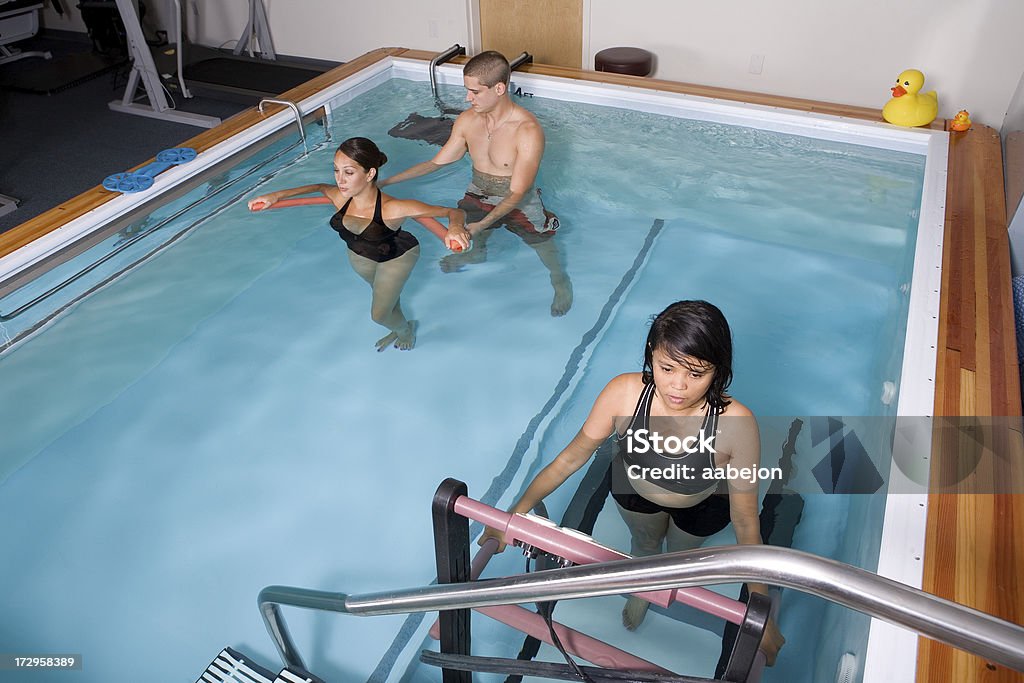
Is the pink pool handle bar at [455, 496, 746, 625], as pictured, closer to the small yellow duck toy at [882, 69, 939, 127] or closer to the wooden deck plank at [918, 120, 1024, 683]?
the wooden deck plank at [918, 120, 1024, 683]

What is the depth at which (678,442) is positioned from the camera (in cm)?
167

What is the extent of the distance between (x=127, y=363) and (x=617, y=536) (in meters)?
2.03

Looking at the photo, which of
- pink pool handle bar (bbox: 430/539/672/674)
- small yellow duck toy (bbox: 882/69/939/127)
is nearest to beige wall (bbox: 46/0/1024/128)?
small yellow duck toy (bbox: 882/69/939/127)

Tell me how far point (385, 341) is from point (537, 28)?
3.66 meters

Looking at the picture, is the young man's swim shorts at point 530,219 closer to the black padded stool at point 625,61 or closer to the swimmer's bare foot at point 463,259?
the swimmer's bare foot at point 463,259

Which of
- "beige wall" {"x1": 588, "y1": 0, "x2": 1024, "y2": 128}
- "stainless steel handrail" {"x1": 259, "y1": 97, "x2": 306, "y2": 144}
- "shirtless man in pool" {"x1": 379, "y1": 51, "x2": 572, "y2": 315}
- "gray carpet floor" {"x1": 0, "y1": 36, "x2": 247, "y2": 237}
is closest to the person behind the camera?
"shirtless man in pool" {"x1": 379, "y1": 51, "x2": 572, "y2": 315}

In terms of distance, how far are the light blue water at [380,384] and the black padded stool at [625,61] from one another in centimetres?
92

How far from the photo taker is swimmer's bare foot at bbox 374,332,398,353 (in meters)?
2.93

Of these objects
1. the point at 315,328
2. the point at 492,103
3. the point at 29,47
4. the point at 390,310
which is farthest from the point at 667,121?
the point at 29,47

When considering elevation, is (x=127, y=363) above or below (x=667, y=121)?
below

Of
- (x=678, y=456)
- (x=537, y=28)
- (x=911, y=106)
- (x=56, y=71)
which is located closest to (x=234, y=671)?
(x=678, y=456)

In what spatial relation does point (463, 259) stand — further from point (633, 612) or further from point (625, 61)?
point (625, 61)

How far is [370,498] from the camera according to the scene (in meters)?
2.39

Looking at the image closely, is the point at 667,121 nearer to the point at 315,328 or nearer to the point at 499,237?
the point at 499,237
